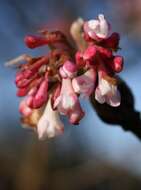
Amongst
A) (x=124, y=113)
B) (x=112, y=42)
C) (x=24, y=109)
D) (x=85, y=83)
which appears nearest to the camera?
(x=85, y=83)

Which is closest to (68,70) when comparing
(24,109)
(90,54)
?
(90,54)

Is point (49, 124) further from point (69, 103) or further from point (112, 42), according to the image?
point (112, 42)

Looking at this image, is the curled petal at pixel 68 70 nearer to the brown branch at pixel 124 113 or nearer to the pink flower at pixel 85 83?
the pink flower at pixel 85 83

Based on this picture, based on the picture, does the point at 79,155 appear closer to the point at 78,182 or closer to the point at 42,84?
the point at 78,182

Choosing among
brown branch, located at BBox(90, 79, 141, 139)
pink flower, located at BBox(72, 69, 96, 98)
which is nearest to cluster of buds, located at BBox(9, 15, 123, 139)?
pink flower, located at BBox(72, 69, 96, 98)

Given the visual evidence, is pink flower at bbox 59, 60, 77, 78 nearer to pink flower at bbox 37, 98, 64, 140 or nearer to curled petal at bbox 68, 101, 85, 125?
curled petal at bbox 68, 101, 85, 125

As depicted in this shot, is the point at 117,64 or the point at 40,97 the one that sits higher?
the point at 117,64

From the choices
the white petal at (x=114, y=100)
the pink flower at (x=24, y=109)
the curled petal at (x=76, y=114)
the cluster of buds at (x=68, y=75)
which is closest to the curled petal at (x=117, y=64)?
the cluster of buds at (x=68, y=75)
